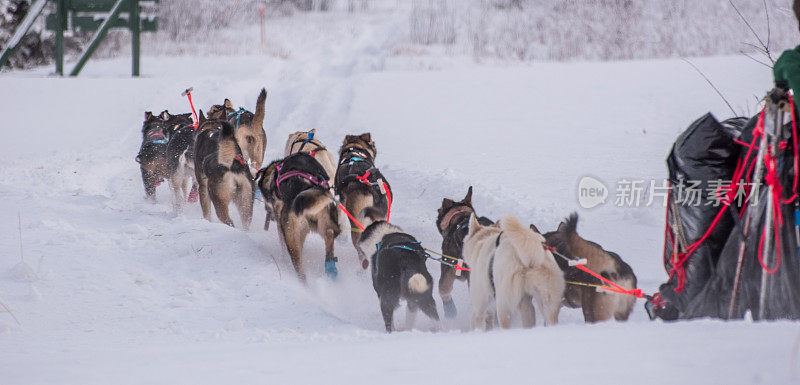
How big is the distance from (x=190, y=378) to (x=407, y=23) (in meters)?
25.8

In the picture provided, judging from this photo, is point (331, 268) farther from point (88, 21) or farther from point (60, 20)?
point (88, 21)

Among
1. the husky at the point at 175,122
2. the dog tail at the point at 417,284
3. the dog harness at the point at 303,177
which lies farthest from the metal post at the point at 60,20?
the dog tail at the point at 417,284

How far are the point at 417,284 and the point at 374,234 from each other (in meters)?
0.76

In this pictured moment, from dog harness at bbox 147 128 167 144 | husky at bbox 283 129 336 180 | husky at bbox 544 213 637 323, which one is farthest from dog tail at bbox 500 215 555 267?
dog harness at bbox 147 128 167 144

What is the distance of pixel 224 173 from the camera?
600cm

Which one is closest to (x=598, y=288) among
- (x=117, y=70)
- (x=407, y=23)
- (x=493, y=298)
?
(x=493, y=298)

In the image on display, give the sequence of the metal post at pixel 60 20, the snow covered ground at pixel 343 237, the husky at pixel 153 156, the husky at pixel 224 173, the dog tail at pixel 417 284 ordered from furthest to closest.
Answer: the metal post at pixel 60 20 → the husky at pixel 153 156 → the husky at pixel 224 173 → the dog tail at pixel 417 284 → the snow covered ground at pixel 343 237

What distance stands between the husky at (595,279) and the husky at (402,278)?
2.85 ft

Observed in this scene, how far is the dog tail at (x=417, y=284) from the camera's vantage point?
168 inches

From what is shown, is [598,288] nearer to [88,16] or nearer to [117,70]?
[88,16]

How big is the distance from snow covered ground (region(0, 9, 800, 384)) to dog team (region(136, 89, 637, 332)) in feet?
1.08

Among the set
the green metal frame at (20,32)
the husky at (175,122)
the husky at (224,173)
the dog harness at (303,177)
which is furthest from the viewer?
the green metal frame at (20,32)

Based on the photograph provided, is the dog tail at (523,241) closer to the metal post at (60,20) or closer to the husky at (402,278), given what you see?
the husky at (402,278)

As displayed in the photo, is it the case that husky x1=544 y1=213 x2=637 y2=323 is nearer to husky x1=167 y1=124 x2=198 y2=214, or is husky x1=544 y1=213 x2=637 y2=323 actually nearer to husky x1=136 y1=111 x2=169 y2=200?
husky x1=167 y1=124 x2=198 y2=214
